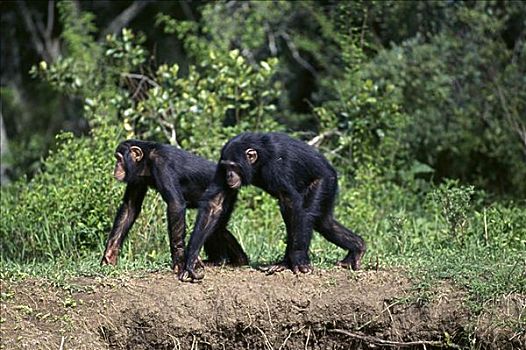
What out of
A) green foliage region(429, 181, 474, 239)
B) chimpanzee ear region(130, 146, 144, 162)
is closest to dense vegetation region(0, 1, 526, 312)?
green foliage region(429, 181, 474, 239)

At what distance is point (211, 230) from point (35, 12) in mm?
16157

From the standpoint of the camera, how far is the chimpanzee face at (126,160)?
31.6 ft

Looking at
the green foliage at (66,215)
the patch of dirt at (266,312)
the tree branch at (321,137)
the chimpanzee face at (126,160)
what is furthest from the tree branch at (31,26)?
the patch of dirt at (266,312)

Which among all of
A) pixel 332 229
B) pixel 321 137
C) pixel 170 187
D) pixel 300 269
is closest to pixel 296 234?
pixel 300 269

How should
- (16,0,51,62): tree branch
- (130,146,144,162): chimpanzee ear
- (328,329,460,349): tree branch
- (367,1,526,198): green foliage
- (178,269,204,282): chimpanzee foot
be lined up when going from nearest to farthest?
(328,329,460,349): tree branch → (178,269,204,282): chimpanzee foot → (130,146,144,162): chimpanzee ear → (367,1,526,198): green foliage → (16,0,51,62): tree branch

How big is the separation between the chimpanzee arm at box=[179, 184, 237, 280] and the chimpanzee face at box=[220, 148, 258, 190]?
0.18 meters

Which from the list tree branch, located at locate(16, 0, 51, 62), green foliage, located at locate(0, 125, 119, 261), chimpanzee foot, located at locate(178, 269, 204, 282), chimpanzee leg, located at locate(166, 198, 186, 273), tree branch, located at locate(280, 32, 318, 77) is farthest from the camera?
Answer: tree branch, located at locate(16, 0, 51, 62)

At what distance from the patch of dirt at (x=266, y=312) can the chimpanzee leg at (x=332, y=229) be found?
0.38 m

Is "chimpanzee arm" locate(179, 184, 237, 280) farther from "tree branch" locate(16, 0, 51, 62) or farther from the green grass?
"tree branch" locate(16, 0, 51, 62)

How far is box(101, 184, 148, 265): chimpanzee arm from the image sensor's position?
9820 millimetres

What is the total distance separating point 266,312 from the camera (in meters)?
8.92

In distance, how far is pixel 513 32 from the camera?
54.5ft

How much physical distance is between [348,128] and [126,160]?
5.20 metres

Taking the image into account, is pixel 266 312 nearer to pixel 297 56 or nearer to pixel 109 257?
pixel 109 257
